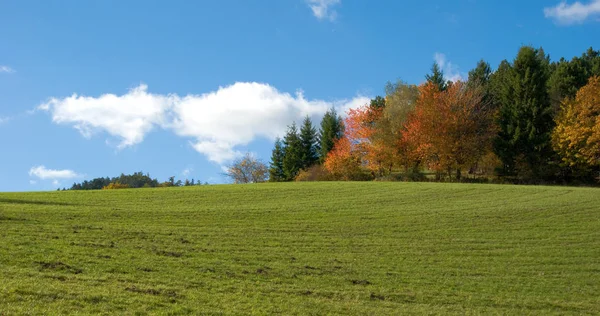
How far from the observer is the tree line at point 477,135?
58.9 meters

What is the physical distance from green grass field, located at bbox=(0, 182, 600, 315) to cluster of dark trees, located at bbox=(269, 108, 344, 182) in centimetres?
4885

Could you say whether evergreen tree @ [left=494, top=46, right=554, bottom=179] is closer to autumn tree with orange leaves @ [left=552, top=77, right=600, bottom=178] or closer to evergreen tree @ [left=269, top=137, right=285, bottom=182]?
autumn tree with orange leaves @ [left=552, top=77, right=600, bottom=178]

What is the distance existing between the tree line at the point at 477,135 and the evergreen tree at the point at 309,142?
14.0 meters

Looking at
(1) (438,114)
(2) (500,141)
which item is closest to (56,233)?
(1) (438,114)

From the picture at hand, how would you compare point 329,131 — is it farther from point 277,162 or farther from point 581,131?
point 581,131

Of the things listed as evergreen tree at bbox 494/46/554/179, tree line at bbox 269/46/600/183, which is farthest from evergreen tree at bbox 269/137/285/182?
evergreen tree at bbox 494/46/554/179

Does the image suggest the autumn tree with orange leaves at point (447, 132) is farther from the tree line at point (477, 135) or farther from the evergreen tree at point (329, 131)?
the evergreen tree at point (329, 131)

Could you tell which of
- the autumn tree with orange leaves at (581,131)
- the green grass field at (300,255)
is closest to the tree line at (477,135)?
the autumn tree with orange leaves at (581,131)

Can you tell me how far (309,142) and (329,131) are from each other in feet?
14.8

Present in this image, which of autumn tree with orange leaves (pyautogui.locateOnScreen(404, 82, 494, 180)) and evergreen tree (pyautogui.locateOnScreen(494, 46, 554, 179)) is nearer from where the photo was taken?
autumn tree with orange leaves (pyautogui.locateOnScreen(404, 82, 494, 180))

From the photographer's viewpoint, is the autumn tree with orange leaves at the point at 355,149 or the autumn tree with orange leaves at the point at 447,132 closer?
the autumn tree with orange leaves at the point at 447,132

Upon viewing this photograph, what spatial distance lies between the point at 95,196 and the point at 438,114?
40.3 meters

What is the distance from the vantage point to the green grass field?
13.9 m

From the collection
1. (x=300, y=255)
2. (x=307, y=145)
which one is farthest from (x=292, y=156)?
(x=300, y=255)
